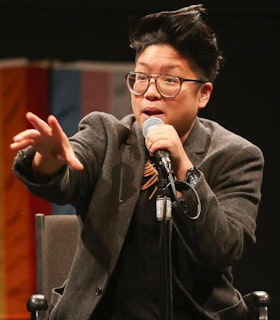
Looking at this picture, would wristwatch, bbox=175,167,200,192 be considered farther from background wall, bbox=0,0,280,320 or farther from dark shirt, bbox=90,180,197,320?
background wall, bbox=0,0,280,320

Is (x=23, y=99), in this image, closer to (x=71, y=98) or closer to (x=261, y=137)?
(x=71, y=98)

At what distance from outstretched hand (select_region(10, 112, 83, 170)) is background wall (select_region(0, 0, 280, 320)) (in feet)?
6.25

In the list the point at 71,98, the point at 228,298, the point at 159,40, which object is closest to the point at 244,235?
the point at 228,298

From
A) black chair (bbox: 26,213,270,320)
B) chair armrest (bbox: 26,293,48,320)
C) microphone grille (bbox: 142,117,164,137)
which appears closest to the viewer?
microphone grille (bbox: 142,117,164,137)

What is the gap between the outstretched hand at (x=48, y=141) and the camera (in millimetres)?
1794

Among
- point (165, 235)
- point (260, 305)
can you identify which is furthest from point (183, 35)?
point (260, 305)

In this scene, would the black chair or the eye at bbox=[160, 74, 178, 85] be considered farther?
the black chair

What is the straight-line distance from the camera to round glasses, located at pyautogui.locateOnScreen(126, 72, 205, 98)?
7.02ft

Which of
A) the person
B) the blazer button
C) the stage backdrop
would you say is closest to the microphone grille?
the person

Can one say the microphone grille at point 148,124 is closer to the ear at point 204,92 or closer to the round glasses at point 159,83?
the round glasses at point 159,83

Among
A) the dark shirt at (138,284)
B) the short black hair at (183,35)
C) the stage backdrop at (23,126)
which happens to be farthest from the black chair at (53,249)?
the stage backdrop at (23,126)

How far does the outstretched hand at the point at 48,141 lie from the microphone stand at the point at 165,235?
21cm

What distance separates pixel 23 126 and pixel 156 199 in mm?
1727

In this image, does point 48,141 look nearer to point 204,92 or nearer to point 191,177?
point 191,177
